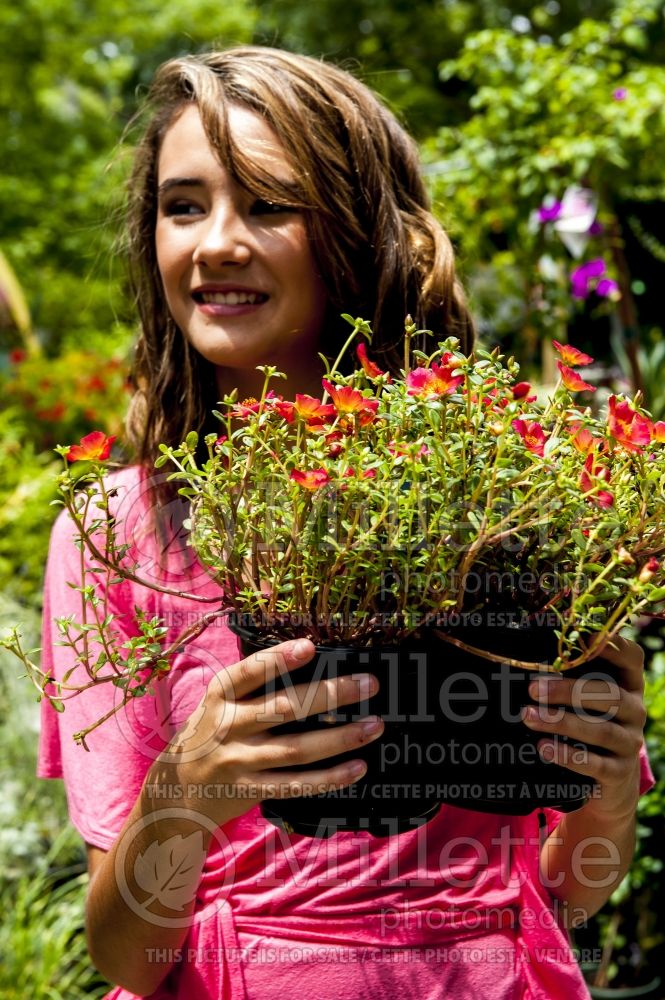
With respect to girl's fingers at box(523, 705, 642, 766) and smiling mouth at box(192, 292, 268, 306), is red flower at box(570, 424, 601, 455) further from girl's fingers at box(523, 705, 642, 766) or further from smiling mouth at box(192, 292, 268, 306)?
smiling mouth at box(192, 292, 268, 306)

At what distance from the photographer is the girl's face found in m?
1.38

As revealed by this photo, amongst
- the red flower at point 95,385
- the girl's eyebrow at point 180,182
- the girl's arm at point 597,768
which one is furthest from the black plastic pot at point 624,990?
the red flower at point 95,385

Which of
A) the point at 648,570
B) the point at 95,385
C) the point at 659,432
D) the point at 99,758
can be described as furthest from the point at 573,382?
the point at 95,385

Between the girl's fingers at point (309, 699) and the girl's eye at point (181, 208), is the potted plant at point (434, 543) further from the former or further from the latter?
the girl's eye at point (181, 208)

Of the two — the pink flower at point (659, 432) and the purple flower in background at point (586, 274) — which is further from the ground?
the pink flower at point (659, 432)

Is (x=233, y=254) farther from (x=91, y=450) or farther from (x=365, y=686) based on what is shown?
(x=365, y=686)

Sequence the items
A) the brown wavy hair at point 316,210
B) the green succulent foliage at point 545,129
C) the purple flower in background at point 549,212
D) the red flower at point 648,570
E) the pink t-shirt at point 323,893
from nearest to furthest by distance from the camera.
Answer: the red flower at point 648,570
the pink t-shirt at point 323,893
the brown wavy hair at point 316,210
the green succulent foliage at point 545,129
the purple flower in background at point 549,212

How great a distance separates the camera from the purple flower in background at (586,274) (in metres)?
3.81

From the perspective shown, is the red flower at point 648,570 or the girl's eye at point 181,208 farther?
the girl's eye at point 181,208

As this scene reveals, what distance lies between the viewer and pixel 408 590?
99 centimetres

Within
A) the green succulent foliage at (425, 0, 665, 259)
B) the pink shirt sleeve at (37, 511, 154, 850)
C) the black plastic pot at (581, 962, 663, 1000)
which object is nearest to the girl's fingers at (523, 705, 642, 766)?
the pink shirt sleeve at (37, 511, 154, 850)

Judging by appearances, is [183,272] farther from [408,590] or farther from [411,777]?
[411,777]

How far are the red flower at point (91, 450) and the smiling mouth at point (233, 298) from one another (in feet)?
1.32

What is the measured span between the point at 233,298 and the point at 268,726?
0.62 meters
